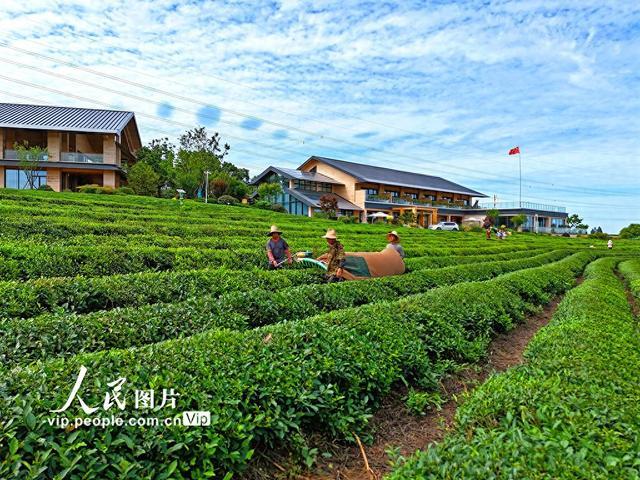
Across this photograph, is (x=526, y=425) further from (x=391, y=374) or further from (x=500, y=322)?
(x=500, y=322)

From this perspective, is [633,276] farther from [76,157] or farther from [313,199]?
[76,157]

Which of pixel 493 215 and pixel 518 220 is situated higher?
pixel 493 215

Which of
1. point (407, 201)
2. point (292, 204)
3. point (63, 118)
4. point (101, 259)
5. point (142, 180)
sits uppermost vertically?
point (63, 118)

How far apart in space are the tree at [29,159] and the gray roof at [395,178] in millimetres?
24722

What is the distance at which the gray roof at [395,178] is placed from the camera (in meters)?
43.3

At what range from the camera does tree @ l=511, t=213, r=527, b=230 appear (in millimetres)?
50513

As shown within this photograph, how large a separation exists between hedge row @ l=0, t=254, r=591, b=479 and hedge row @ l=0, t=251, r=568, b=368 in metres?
1.05

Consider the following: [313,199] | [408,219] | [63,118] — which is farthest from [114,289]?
[408,219]

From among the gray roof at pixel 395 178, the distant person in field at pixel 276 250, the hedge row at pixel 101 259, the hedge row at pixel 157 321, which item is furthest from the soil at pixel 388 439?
the gray roof at pixel 395 178

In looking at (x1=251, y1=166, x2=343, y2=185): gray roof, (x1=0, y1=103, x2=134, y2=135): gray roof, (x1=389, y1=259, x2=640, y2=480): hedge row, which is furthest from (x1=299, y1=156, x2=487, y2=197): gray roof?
(x1=389, y1=259, x2=640, y2=480): hedge row

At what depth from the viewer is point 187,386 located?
2.88 m

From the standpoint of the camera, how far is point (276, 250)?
10.1 metres

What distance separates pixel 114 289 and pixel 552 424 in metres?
5.56

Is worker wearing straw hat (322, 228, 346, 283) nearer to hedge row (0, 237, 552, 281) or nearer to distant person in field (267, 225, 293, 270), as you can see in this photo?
distant person in field (267, 225, 293, 270)
